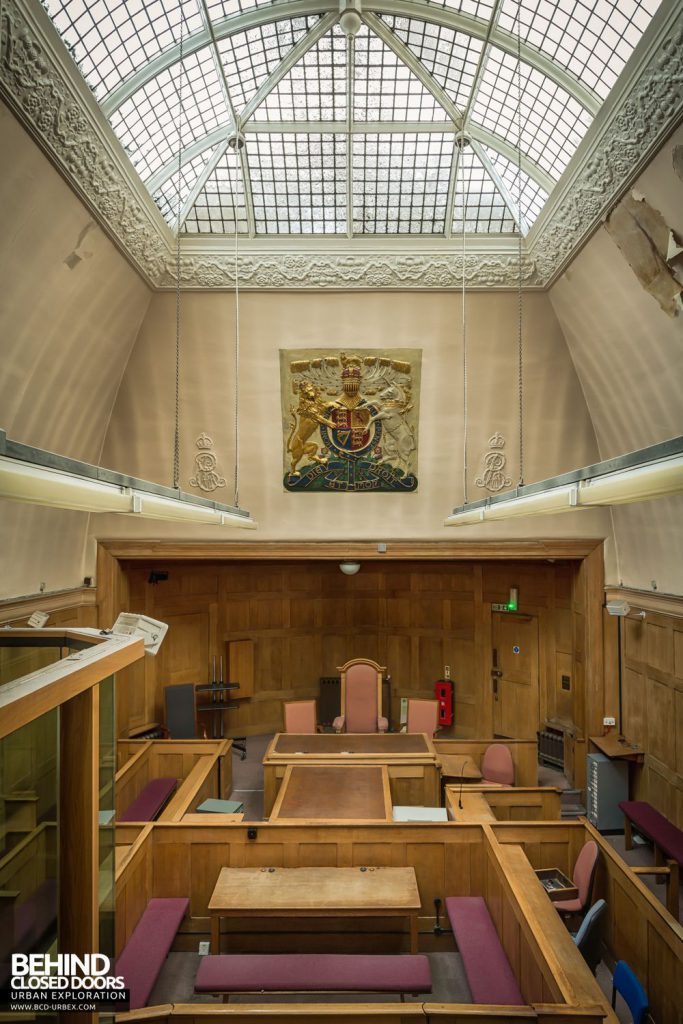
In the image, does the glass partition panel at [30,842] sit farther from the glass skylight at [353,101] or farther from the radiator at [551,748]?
the radiator at [551,748]

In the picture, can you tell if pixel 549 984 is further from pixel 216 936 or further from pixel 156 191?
pixel 156 191

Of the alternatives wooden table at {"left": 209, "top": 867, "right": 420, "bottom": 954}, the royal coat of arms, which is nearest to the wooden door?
the royal coat of arms

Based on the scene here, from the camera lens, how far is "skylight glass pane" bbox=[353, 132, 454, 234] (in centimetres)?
774

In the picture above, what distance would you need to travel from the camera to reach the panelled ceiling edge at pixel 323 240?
461cm

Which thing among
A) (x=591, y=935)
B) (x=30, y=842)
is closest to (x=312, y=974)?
(x=591, y=935)

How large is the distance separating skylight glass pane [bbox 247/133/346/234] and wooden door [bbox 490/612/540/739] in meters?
7.26

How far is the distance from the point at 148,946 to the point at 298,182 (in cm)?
849

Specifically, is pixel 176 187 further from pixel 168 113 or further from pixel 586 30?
pixel 586 30

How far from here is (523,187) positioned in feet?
26.0

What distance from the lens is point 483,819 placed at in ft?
21.4

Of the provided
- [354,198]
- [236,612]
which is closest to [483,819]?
[236,612]

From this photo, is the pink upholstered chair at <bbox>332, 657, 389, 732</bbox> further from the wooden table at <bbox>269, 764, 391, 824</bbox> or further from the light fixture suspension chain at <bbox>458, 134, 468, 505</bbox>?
the light fixture suspension chain at <bbox>458, 134, 468, 505</bbox>

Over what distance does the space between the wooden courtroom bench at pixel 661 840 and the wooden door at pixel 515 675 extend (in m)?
3.01

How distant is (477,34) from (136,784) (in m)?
9.80
